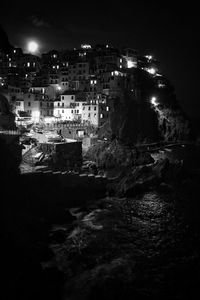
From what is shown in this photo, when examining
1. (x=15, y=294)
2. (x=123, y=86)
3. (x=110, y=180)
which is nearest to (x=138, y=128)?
(x=123, y=86)

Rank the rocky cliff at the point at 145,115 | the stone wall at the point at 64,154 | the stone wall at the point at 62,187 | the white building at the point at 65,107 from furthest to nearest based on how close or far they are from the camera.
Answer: the rocky cliff at the point at 145,115 → the white building at the point at 65,107 → the stone wall at the point at 64,154 → the stone wall at the point at 62,187

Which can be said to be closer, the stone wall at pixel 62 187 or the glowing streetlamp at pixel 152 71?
the stone wall at pixel 62 187

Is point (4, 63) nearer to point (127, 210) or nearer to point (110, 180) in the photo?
point (110, 180)

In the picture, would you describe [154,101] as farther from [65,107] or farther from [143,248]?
[143,248]

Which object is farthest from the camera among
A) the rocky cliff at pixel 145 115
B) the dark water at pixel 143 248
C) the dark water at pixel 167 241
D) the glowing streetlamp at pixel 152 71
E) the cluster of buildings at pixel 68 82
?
the glowing streetlamp at pixel 152 71

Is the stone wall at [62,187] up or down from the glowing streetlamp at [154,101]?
down

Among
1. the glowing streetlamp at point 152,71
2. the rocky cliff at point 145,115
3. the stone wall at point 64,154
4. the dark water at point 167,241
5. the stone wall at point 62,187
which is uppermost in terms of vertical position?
the glowing streetlamp at point 152,71

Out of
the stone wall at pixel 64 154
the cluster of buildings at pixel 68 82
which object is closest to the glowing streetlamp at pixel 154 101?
Answer: the cluster of buildings at pixel 68 82

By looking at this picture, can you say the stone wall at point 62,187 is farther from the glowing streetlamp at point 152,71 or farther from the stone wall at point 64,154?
the glowing streetlamp at point 152,71

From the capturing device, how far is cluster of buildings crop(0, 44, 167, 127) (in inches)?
3086

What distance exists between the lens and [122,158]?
2682 inches

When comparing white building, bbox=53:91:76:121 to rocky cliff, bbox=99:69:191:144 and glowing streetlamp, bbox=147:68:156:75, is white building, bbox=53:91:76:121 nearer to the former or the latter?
rocky cliff, bbox=99:69:191:144

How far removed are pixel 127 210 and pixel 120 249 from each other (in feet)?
39.3

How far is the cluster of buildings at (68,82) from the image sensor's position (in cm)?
7838
